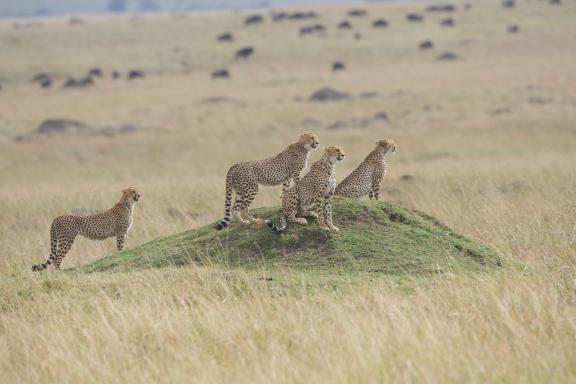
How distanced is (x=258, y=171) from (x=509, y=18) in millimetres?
50749

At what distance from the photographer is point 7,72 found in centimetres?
4522

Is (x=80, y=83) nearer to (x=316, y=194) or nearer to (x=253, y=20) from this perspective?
(x=253, y=20)

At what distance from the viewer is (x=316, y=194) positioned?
887cm

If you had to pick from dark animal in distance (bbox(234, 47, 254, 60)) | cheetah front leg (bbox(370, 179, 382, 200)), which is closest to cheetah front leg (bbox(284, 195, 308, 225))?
cheetah front leg (bbox(370, 179, 382, 200))

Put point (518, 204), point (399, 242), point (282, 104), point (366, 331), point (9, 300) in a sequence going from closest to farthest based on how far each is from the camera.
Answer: point (366, 331), point (9, 300), point (399, 242), point (518, 204), point (282, 104)

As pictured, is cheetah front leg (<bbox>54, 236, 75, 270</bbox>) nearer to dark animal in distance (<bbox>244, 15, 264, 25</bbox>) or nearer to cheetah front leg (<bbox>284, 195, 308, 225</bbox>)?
cheetah front leg (<bbox>284, 195, 308, 225</bbox>)

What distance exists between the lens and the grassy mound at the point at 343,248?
8.66 m

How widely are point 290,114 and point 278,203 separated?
14336 millimetres

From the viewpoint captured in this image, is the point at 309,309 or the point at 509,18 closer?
the point at 309,309

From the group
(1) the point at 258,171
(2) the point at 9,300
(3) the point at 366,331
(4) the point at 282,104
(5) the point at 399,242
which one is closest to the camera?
(3) the point at 366,331

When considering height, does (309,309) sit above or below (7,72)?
above

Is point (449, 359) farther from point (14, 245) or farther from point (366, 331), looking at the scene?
point (14, 245)

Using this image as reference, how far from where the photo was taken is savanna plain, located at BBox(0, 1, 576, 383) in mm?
6242

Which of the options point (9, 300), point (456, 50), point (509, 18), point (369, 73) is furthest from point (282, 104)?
point (509, 18)
